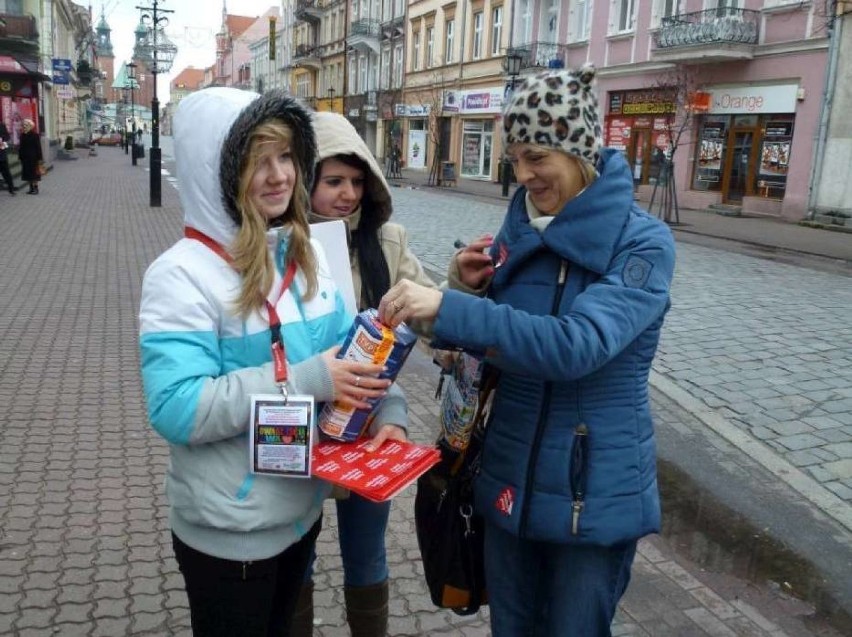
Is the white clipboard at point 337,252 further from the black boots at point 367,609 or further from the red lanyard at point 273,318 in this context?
the black boots at point 367,609

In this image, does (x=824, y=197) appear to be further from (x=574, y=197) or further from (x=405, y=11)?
(x=405, y=11)

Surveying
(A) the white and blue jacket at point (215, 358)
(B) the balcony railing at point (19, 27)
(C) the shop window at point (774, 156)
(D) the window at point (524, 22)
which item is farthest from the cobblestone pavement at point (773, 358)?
(D) the window at point (524, 22)

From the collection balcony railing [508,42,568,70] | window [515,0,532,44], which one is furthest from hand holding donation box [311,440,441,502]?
window [515,0,532,44]

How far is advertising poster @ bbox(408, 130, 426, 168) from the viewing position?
4397cm

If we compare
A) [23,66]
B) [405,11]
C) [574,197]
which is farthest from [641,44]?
[574,197]

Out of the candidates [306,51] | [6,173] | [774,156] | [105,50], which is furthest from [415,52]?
[105,50]

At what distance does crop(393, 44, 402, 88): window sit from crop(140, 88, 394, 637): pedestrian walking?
48543 millimetres

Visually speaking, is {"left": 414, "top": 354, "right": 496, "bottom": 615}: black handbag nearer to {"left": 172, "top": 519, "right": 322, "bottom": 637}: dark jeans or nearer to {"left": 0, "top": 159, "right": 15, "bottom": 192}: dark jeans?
{"left": 172, "top": 519, "right": 322, "bottom": 637}: dark jeans

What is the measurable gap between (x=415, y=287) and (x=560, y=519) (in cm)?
67

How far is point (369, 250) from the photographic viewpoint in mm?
2617

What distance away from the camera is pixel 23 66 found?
25.7 metres

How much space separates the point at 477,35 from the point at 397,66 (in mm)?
11666

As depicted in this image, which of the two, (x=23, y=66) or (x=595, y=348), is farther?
(x=23, y=66)

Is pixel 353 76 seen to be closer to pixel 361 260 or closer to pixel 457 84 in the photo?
pixel 457 84
